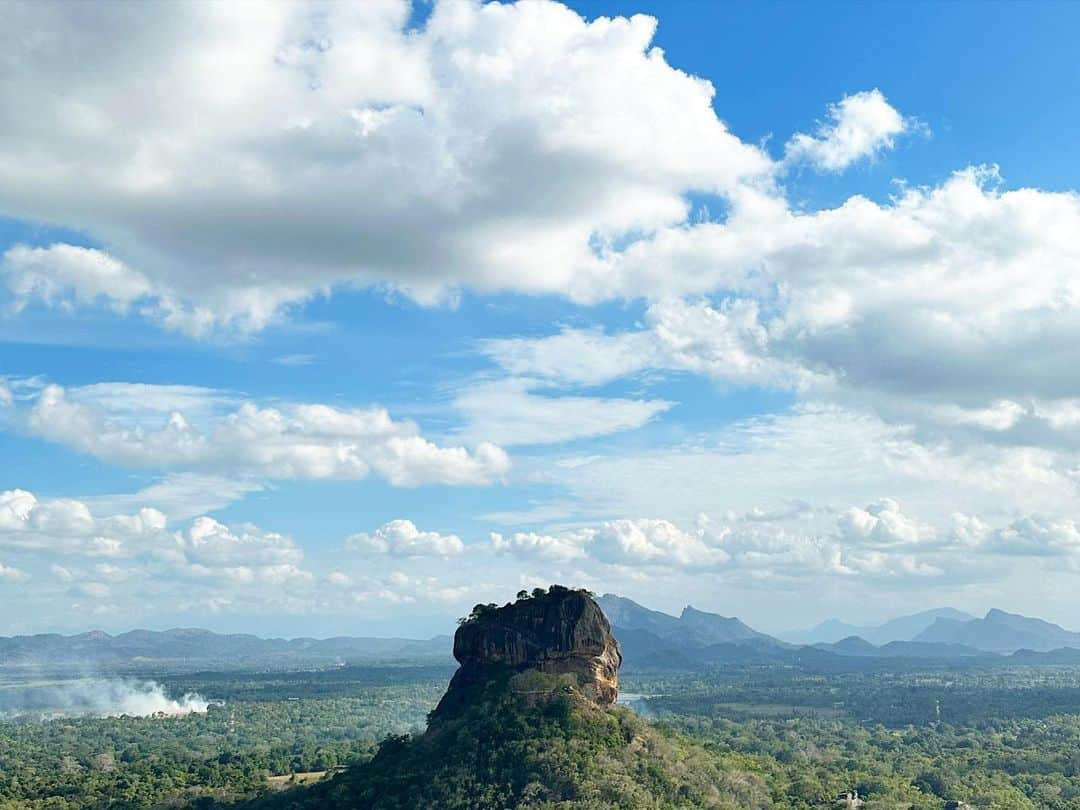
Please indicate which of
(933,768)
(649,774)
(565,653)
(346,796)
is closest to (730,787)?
(649,774)

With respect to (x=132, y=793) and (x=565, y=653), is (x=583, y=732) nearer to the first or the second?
(x=565, y=653)

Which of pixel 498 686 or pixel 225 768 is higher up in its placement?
pixel 498 686

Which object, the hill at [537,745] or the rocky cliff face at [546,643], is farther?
the rocky cliff face at [546,643]

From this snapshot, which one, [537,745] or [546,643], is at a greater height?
[546,643]

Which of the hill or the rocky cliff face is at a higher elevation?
the rocky cliff face

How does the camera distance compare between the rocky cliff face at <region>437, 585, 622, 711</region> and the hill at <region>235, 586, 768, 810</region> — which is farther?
the rocky cliff face at <region>437, 585, 622, 711</region>
